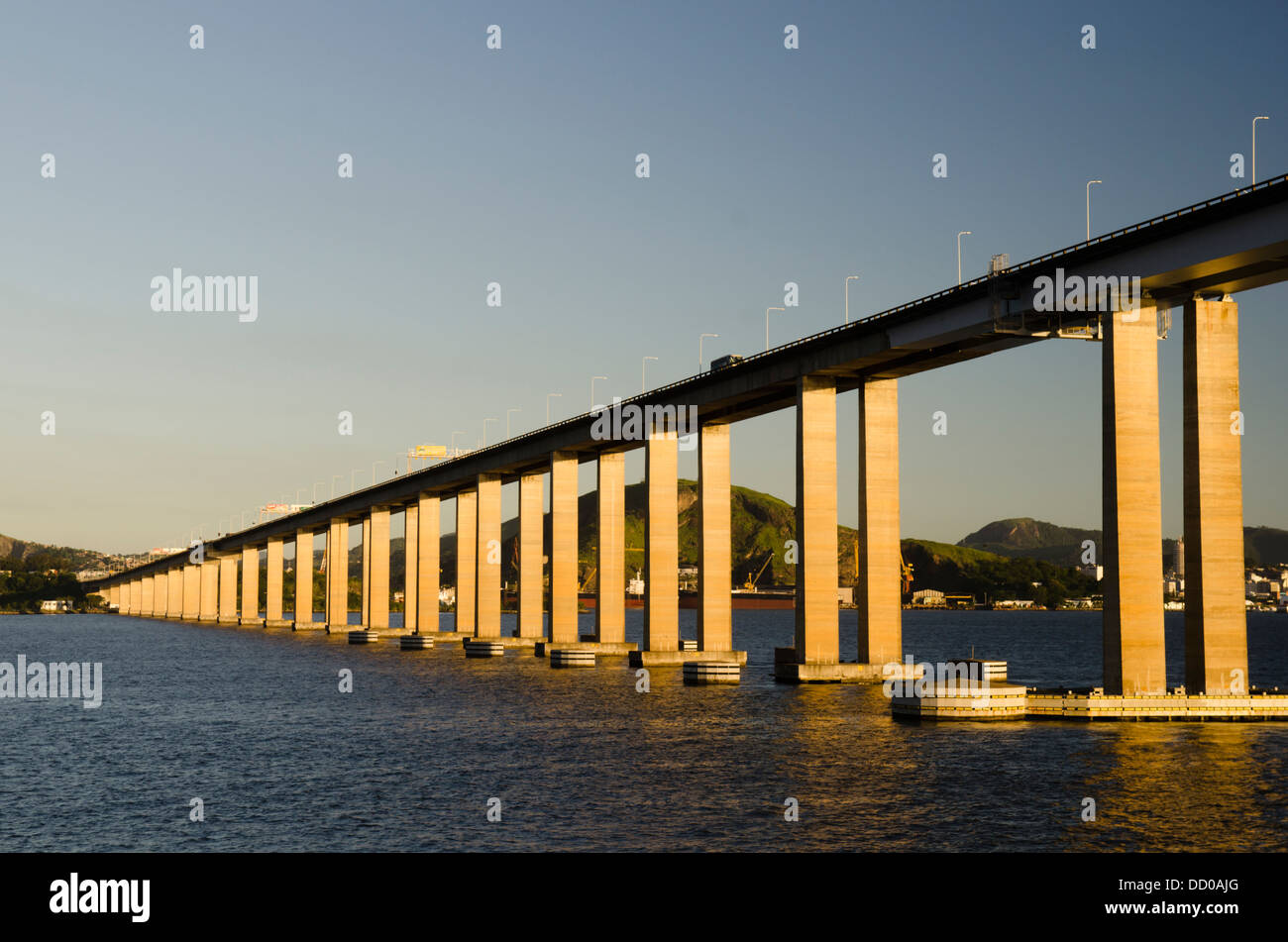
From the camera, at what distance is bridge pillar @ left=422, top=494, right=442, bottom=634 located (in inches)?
6304

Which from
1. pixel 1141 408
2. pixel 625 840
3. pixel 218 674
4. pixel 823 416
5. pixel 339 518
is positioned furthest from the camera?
pixel 339 518

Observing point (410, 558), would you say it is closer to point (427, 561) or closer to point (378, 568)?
point (378, 568)

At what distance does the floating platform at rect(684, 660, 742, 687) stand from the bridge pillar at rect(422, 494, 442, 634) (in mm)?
78014

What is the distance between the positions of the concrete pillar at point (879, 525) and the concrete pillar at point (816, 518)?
6.25 ft

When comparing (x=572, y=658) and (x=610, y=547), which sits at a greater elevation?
(x=610, y=547)

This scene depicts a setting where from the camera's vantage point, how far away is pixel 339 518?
19900cm

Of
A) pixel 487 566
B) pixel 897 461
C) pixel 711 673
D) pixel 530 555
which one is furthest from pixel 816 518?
pixel 487 566

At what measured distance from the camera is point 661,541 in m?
103

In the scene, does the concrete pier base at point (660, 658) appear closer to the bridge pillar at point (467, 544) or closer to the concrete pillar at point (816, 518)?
the concrete pillar at point (816, 518)

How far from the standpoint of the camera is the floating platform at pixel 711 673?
86625mm

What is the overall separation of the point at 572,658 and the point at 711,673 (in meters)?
22.2
